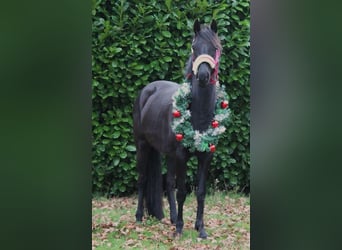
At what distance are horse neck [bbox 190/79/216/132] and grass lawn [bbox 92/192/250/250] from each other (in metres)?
1.06

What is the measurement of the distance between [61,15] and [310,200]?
35.6 inches

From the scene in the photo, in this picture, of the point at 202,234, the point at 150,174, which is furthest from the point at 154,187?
the point at 202,234

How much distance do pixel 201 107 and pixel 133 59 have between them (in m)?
1.95

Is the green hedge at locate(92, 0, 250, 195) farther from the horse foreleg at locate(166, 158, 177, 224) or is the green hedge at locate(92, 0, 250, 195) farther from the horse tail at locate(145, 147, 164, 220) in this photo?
the horse foreleg at locate(166, 158, 177, 224)

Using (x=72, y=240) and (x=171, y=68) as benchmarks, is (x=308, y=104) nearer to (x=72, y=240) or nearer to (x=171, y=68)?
(x=72, y=240)

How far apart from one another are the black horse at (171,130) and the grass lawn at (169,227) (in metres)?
0.14

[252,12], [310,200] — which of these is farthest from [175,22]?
[310,200]

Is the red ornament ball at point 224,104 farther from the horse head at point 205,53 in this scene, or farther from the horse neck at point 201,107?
the horse head at point 205,53

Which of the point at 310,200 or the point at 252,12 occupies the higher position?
the point at 252,12

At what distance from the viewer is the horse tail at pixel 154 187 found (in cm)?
468

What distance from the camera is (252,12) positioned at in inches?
59.8

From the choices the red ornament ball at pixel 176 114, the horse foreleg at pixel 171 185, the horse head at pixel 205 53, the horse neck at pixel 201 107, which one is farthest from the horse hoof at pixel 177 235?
the horse head at pixel 205 53

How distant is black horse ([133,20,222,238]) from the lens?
3590mm

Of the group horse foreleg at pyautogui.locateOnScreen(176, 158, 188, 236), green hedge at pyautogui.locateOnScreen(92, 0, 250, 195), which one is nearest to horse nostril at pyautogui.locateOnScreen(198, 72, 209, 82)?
horse foreleg at pyautogui.locateOnScreen(176, 158, 188, 236)
